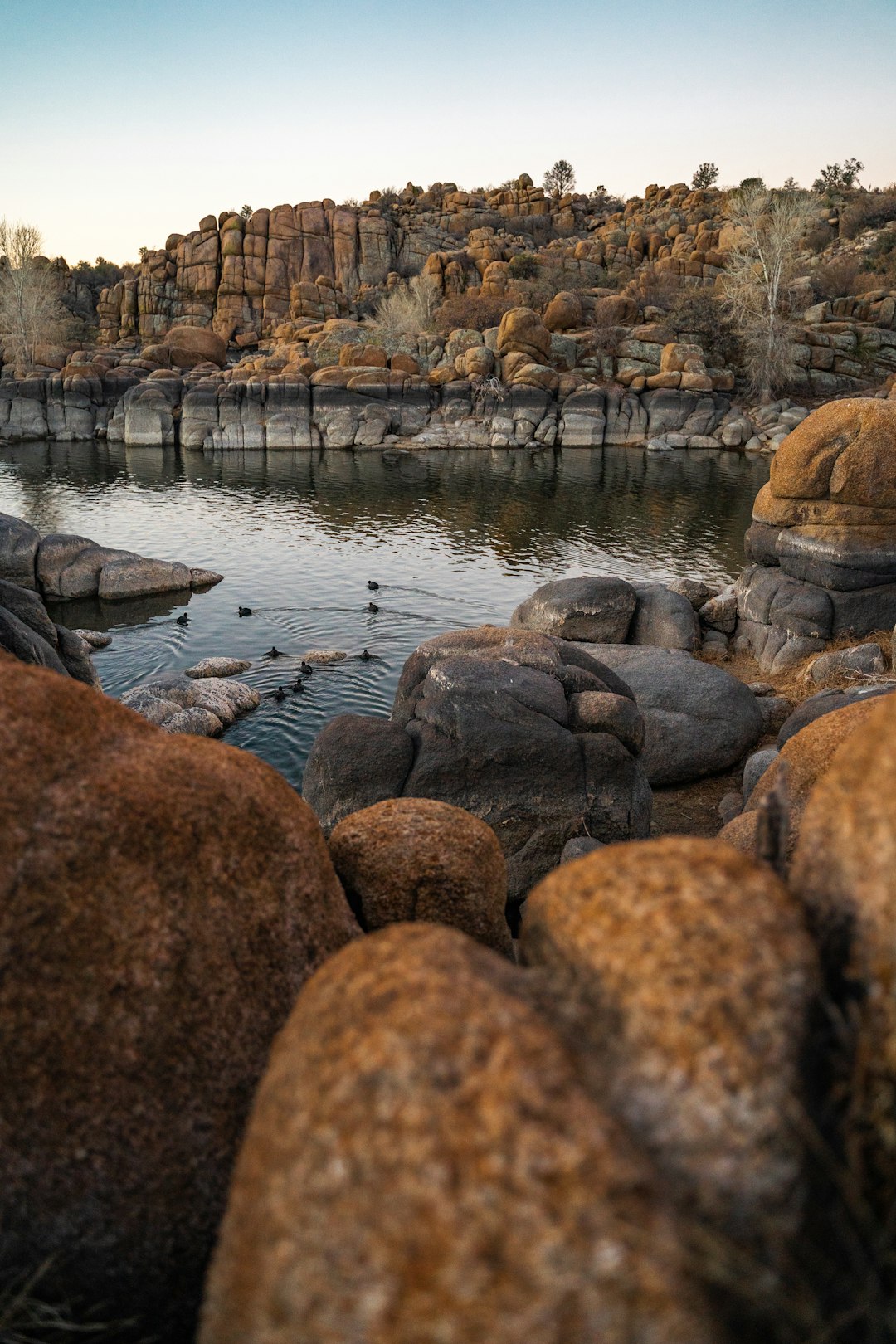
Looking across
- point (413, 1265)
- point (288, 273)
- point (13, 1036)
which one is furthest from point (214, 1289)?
point (288, 273)

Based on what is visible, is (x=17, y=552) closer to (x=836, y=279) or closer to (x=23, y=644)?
(x=23, y=644)

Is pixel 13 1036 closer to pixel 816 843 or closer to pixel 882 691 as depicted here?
pixel 816 843

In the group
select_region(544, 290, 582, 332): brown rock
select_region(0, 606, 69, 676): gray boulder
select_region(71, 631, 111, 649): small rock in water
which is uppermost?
select_region(544, 290, 582, 332): brown rock

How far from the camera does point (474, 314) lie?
266 ft

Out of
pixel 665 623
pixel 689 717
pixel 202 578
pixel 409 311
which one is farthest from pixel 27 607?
pixel 409 311

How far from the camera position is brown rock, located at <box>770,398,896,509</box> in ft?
61.2

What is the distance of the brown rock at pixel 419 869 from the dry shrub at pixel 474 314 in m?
80.5

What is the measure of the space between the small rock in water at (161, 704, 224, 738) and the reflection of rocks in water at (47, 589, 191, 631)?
8913 millimetres

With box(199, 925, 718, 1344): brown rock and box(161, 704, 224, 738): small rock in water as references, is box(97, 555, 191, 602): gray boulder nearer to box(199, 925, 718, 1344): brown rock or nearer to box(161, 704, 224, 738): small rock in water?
box(161, 704, 224, 738): small rock in water

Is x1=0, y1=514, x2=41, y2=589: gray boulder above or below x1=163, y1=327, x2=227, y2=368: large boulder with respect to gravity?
below

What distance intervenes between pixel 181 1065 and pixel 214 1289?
946mm

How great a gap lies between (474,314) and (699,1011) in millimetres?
85824

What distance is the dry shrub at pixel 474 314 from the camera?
80500mm

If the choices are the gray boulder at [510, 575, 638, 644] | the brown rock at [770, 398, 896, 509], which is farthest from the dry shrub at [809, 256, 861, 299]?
the gray boulder at [510, 575, 638, 644]
